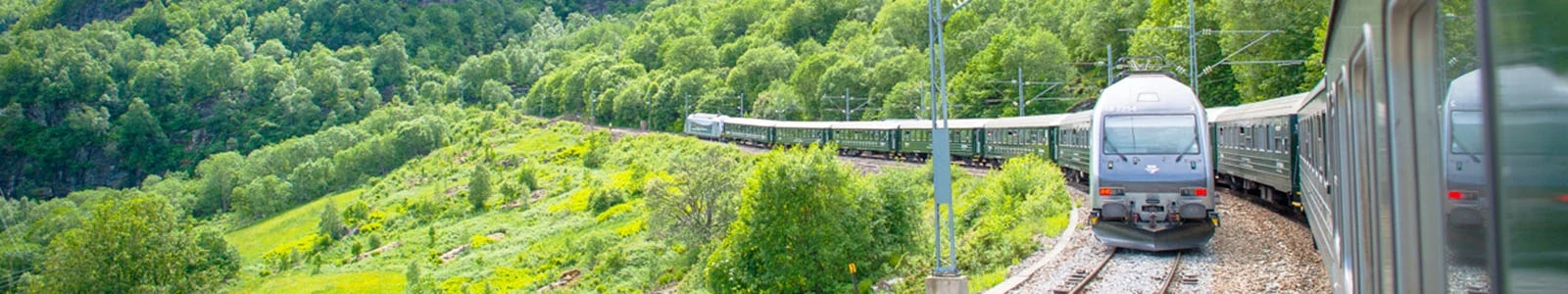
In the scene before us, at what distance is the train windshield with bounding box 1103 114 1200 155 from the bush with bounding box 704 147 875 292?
12114mm

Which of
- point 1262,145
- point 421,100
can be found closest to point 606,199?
point 1262,145

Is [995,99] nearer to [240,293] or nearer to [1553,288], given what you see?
[240,293]

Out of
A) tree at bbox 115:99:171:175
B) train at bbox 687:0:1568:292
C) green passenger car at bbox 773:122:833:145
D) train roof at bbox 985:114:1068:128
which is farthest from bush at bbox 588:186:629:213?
tree at bbox 115:99:171:175

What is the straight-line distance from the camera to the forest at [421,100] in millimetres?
52031

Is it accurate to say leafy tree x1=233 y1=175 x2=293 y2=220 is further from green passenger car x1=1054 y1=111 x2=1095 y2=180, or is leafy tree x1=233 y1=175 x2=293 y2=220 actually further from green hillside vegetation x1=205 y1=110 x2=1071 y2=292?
green passenger car x1=1054 y1=111 x2=1095 y2=180

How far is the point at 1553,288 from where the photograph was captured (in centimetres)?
199

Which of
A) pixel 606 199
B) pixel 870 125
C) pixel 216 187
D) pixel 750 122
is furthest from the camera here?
pixel 216 187

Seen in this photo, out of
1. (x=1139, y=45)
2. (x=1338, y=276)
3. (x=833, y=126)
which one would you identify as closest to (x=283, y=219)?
(x=833, y=126)

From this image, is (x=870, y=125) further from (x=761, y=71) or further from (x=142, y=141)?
(x=142, y=141)

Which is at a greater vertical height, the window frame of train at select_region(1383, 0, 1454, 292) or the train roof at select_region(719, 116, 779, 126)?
the train roof at select_region(719, 116, 779, 126)

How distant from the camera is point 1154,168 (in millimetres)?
16438

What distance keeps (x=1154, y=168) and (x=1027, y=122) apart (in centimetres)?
1681

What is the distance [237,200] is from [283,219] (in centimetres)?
1017

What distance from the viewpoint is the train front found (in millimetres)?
16359
